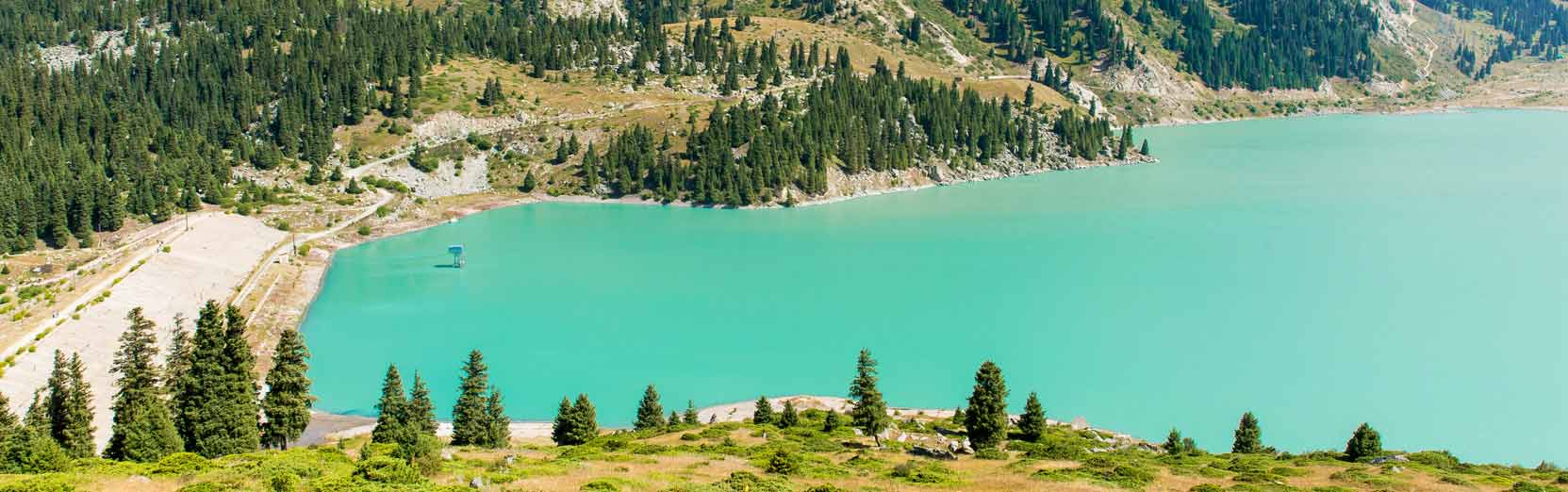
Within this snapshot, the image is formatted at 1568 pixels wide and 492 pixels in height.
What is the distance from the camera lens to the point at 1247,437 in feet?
178

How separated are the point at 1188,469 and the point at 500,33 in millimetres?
165413

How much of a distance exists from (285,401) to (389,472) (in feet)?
76.9

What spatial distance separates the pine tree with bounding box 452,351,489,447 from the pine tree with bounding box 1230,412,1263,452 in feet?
119

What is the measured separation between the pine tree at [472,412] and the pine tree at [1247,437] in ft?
119

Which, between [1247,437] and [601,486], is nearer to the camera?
[601,486]

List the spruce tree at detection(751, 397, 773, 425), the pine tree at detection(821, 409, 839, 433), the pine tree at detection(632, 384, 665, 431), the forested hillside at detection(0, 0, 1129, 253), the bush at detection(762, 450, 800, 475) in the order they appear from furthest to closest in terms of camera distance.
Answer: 1. the forested hillside at detection(0, 0, 1129, 253)
2. the pine tree at detection(632, 384, 665, 431)
3. the spruce tree at detection(751, 397, 773, 425)
4. the pine tree at detection(821, 409, 839, 433)
5. the bush at detection(762, 450, 800, 475)

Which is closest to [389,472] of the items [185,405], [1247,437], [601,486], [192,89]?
[601,486]

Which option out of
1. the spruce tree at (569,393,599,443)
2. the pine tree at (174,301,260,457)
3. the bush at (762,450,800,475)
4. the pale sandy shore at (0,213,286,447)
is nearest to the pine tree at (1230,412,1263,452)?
the bush at (762,450,800,475)

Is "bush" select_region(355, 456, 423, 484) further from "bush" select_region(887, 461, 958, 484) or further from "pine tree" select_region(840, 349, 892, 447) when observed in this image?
"pine tree" select_region(840, 349, 892, 447)

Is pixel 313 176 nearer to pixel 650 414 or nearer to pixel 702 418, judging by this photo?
pixel 702 418

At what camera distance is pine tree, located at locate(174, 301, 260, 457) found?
54938 mm

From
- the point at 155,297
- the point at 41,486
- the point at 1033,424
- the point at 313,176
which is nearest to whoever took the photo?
the point at 41,486

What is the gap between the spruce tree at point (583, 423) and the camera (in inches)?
2191

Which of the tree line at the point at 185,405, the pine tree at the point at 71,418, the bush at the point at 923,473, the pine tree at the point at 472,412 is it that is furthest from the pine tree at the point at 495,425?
the bush at the point at 923,473
